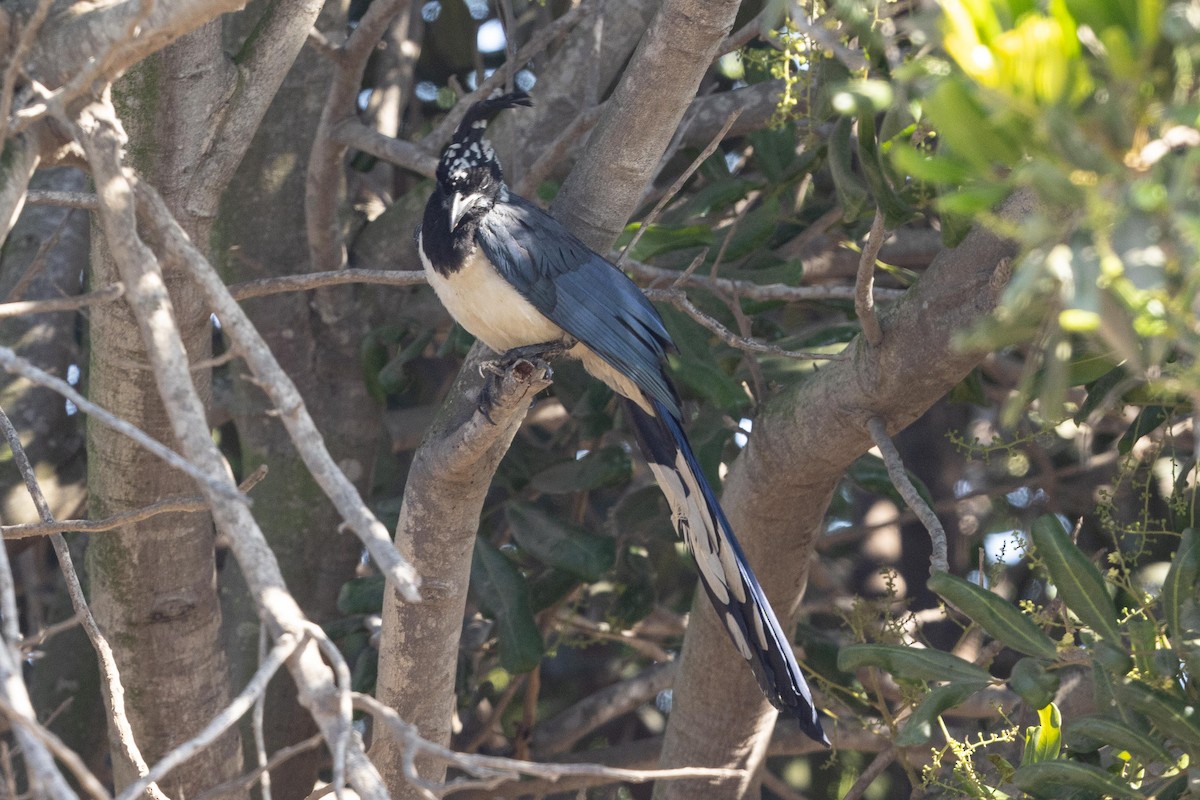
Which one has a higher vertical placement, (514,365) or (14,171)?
(14,171)

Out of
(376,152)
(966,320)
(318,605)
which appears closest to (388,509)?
(318,605)

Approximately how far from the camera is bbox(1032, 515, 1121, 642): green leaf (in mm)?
2221

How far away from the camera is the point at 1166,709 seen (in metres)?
2.02

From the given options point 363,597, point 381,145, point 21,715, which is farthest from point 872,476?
point 21,715

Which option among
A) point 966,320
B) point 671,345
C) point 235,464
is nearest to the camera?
point 966,320

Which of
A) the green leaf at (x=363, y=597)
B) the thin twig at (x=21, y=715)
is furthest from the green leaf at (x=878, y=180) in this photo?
the green leaf at (x=363, y=597)

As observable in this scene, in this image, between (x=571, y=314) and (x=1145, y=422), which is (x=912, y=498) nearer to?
(x=1145, y=422)

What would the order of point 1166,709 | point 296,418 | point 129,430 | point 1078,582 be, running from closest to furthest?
1. point 129,430
2. point 296,418
3. point 1166,709
4. point 1078,582

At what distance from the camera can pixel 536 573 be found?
13.4 feet

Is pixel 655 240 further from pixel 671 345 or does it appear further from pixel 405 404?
pixel 405 404

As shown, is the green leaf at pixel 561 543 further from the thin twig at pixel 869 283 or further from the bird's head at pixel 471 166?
the thin twig at pixel 869 283

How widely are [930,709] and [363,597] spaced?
6.32 ft

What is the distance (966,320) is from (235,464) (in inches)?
123

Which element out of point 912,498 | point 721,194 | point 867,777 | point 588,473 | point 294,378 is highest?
point 721,194
